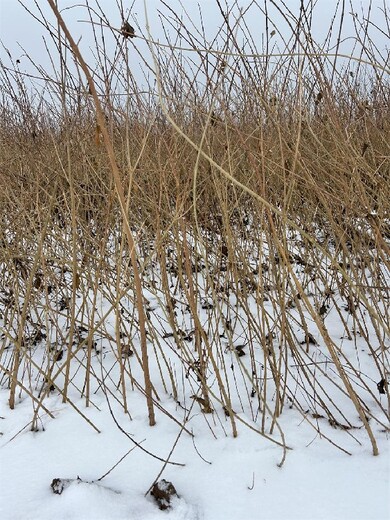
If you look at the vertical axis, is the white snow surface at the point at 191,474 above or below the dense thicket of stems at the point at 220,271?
below

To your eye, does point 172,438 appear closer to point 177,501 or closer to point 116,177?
point 177,501

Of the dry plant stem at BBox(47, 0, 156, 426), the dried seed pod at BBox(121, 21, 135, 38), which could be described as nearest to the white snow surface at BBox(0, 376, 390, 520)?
the dry plant stem at BBox(47, 0, 156, 426)

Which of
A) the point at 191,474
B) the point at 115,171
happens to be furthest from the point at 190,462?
the point at 115,171

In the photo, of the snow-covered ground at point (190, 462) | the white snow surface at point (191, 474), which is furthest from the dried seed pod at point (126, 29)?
the white snow surface at point (191, 474)

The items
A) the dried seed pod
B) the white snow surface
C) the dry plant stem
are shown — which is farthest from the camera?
the white snow surface

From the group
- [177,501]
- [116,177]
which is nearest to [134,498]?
[177,501]

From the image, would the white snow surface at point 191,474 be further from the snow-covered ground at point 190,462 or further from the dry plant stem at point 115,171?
the dry plant stem at point 115,171

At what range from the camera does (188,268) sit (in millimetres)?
972

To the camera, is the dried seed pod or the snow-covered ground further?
the snow-covered ground

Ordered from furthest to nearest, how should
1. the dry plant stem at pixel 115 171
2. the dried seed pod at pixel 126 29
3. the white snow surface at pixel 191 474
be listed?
the white snow surface at pixel 191 474 → the dried seed pod at pixel 126 29 → the dry plant stem at pixel 115 171

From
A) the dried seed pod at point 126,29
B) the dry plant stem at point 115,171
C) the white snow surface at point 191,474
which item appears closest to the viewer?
the dry plant stem at point 115,171

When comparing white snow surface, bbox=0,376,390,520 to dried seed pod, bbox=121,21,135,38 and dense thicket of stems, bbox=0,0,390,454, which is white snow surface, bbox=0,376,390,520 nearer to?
dense thicket of stems, bbox=0,0,390,454

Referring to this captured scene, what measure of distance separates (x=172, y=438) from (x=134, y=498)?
19 centimetres

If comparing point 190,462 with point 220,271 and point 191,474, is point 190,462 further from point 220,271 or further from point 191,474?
point 220,271
